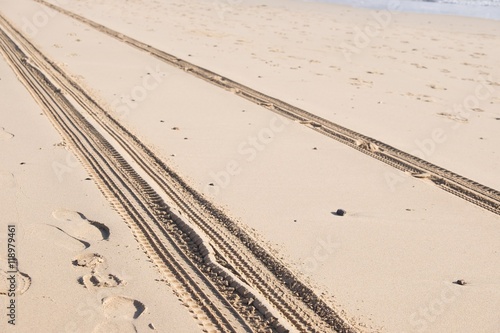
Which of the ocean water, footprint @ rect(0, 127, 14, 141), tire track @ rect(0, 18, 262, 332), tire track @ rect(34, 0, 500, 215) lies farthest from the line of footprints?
the ocean water

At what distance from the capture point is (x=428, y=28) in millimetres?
21031

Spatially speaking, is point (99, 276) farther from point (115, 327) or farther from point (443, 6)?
point (443, 6)

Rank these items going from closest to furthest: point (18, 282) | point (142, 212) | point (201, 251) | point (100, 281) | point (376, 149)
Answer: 1. point (18, 282)
2. point (100, 281)
3. point (201, 251)
4. point (142, 212)
5. point (376, 149)

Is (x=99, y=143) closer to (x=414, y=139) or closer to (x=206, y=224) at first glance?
(x=206, y=224)

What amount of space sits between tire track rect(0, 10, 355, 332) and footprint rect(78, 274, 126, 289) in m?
0.40

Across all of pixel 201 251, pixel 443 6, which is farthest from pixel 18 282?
pixel 443 6

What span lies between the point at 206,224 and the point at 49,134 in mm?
3213

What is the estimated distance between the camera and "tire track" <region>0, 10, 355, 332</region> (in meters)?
4.49

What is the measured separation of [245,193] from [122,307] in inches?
99.4

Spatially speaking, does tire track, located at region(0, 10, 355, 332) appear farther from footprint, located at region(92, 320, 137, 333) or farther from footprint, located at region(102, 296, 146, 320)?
footprint, located at region(92, 320, 137, 333)

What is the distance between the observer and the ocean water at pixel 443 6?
26.8 metres

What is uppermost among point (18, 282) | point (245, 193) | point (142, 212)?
point (245, 193)

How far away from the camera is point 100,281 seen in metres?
4.71

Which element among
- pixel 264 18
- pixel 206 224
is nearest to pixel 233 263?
pixel 206 224
